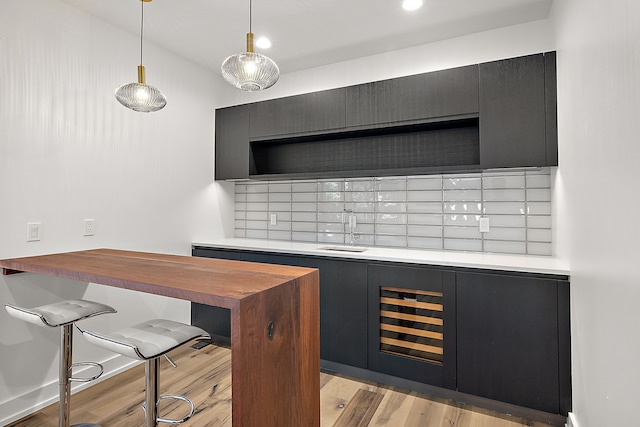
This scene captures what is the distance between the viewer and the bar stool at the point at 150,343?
1254 mm

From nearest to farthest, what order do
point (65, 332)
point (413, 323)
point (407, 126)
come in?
point (65, 332)
point (413, 323)
point (407, 126)

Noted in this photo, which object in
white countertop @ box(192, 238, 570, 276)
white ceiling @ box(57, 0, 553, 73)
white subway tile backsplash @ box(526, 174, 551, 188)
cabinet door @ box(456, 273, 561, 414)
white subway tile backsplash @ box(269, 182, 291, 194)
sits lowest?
cabinet door @ box(456, 273, 561, 414)

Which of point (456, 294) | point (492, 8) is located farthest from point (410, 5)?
point (456, 294)

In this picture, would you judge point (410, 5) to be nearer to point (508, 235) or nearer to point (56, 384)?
point (508, 235)

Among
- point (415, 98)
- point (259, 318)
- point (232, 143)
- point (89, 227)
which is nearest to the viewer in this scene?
point (259, 318)

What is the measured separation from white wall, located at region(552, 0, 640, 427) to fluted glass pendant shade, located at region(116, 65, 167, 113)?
1.99 meters

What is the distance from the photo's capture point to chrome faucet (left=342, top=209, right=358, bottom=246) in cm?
310

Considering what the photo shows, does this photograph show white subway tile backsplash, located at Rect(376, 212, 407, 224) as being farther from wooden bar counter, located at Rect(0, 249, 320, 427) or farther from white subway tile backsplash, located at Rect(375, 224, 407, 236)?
wooden bar counter, located at Rect(0, 249, 320, 427)

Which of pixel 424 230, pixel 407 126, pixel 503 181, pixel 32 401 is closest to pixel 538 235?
pixel 503 181

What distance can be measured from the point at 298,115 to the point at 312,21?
766 mm

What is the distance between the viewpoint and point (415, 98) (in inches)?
99.9

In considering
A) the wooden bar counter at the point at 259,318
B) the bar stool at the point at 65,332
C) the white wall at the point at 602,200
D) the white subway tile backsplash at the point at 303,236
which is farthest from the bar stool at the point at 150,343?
the white subway tile backsplash at the point at 303,236

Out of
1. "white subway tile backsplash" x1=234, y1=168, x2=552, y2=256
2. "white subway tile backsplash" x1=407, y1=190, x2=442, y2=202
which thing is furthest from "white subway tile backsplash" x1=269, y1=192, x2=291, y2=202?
"white subway tile backsplash" x1=407, y1=190, x2=442, y2=202

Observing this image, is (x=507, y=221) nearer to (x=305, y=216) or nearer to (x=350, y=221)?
(x=350, y=221)
